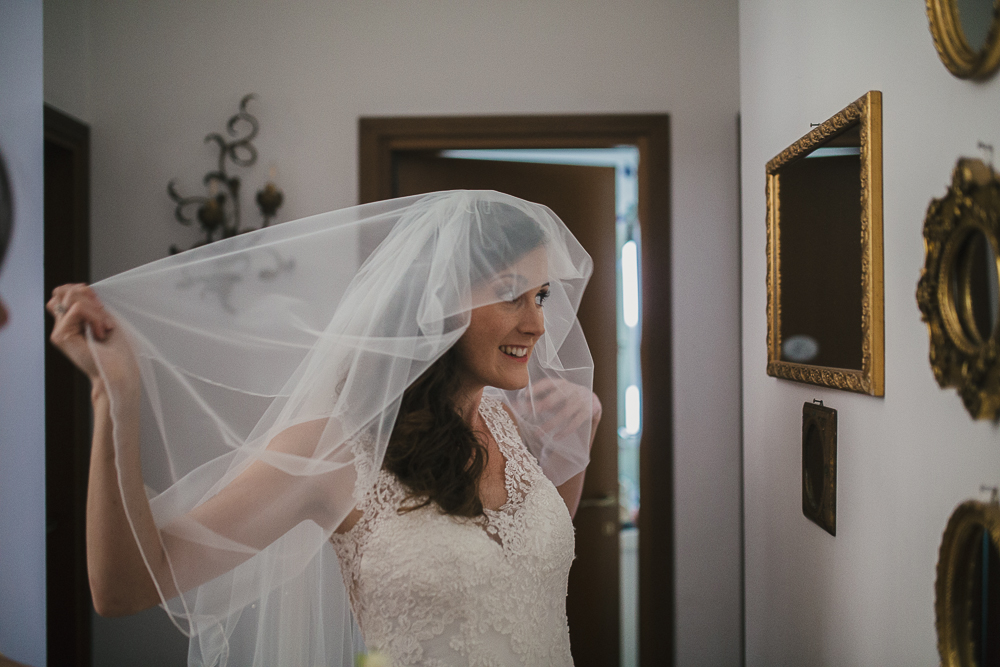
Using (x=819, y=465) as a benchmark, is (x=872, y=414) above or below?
above

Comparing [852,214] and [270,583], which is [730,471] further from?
[270,583]

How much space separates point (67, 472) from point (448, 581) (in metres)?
1.68

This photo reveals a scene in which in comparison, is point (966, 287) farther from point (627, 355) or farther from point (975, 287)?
point (627, 355)

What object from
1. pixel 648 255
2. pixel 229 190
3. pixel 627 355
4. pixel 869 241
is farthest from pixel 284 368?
pixel 627 355

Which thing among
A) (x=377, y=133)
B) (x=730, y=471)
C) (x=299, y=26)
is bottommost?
(x=730, y=471)

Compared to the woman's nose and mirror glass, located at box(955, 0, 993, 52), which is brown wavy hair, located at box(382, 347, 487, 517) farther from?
mirror glass, located at box(955, 0, 993, 52)

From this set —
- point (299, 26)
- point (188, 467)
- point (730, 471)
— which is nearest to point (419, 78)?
point (299, 26)

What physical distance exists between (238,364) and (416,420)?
34cm

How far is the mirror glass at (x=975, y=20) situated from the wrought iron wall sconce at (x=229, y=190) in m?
1.92

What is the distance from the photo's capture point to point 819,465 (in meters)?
1.30

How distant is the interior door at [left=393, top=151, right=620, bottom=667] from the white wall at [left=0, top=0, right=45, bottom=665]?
1.25m

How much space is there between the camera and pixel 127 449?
0.89 meters

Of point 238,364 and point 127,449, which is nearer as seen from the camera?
point 127,449

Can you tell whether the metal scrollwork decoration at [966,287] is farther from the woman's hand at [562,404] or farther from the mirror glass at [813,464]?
the woman's hand at [562,404]
